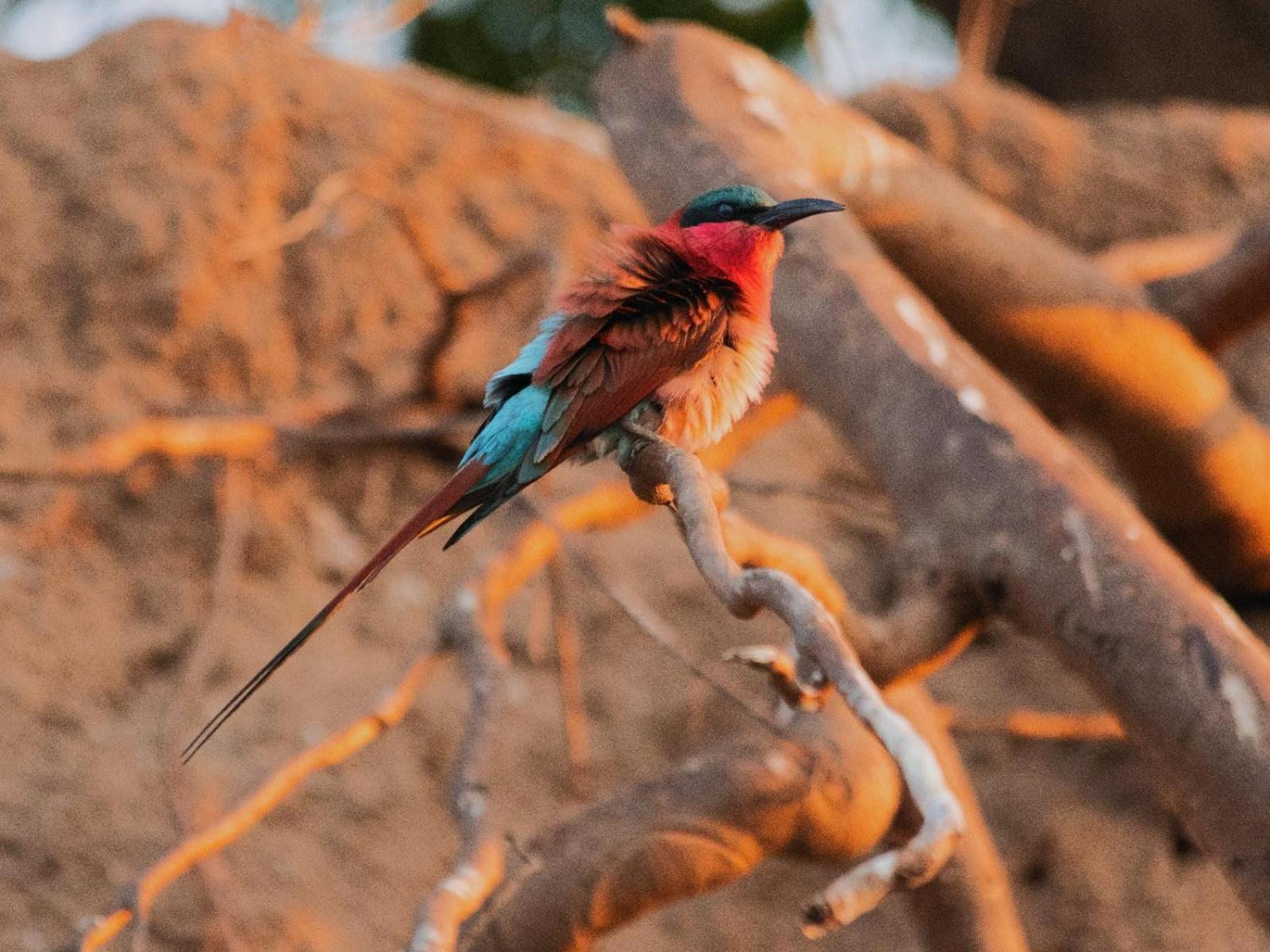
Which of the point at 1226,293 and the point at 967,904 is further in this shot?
the point at 1226,293

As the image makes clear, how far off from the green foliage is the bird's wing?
3888 mm

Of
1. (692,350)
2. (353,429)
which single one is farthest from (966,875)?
(353,429)

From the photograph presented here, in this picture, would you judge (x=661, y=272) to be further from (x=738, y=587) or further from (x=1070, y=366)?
(x=1070, y=366)

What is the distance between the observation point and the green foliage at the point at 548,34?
5887mm

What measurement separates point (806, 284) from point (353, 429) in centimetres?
126

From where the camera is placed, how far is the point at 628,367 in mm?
2137

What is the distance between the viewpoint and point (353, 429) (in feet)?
11.3

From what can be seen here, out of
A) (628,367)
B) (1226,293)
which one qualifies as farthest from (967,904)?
(1226,293)

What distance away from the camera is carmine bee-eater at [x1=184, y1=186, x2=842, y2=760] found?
6.79 feet

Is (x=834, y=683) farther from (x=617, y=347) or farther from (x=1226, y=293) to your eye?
(x=1226, y=293)

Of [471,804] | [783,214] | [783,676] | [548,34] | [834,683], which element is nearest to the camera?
[834,683]

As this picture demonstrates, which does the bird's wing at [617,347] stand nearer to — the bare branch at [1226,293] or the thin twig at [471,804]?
the thin twig at [471,804]

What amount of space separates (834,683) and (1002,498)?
3.20 feet

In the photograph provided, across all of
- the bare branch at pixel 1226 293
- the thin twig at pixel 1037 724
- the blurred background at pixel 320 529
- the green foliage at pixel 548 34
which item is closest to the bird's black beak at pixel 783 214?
the blurred background at pixel 320 529
